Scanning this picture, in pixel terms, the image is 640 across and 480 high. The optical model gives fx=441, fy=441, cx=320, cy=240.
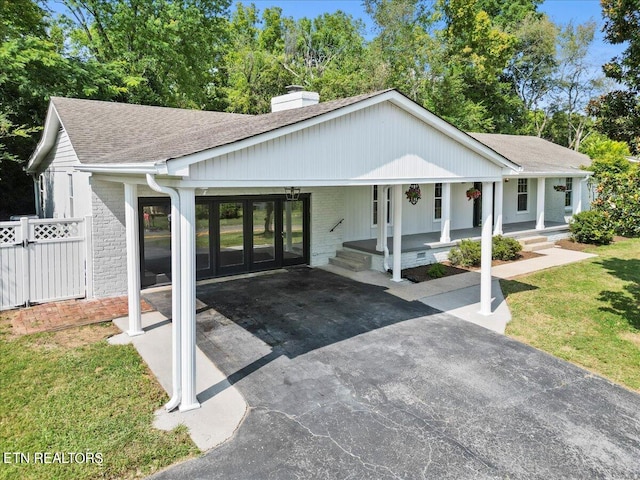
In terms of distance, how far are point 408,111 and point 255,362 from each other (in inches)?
194

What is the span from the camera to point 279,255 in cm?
1311

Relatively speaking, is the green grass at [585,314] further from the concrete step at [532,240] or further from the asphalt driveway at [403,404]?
the concrete step at [532,240]

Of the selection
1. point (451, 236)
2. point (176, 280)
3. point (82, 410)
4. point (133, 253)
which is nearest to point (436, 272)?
point (451, 236)

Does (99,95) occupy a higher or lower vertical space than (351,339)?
higher

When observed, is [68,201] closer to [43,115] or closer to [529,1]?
[43,115]

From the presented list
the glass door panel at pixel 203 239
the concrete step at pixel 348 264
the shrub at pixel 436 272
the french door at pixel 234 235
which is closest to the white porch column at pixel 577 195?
the shrub at pixel 436 272

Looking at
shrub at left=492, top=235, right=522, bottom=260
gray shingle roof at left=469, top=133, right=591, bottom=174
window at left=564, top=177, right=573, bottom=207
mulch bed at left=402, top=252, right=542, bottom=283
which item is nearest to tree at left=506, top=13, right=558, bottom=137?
gray shingle roof at left=469, top=133, right=591, bottom=174

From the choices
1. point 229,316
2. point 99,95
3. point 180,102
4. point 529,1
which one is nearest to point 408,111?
point 229,316

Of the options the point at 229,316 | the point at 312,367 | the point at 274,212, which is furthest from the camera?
the point at 274,212

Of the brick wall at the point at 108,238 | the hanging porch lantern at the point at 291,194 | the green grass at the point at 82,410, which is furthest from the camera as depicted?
the hanging porch lantern at the point at 291,194

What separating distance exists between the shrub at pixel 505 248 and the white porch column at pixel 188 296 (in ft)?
37.9

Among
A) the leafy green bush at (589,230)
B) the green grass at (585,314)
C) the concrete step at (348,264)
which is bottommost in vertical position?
the green grass at (585,314)

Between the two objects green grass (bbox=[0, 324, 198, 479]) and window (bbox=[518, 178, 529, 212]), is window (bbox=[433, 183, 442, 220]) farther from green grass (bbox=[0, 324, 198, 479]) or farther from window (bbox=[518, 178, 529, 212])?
green grass (bbox=[0, 324, 198, 479])

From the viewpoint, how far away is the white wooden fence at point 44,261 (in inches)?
346
